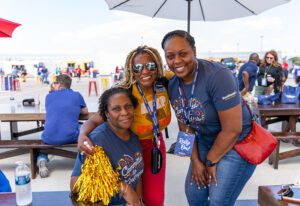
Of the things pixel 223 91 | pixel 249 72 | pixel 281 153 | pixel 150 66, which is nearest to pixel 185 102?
pixel 223 91

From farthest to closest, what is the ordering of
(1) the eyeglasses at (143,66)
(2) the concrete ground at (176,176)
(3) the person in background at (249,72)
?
(3) the person in background at (249,72)
(2) the concrete ground at (176,176)
(1) the eyeglasses at (143,66)

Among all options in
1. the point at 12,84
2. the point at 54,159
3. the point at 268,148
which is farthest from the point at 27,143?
the point at 12,84

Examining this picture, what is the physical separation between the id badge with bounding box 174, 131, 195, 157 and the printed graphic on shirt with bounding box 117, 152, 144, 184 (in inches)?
10.7

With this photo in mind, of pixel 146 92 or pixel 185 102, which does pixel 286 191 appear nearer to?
pixel 185 102

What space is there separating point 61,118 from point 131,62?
6.71ft

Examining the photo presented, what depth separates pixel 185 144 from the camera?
1.88 metres

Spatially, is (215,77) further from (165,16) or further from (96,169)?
(165,16)

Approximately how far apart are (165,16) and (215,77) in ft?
12.0

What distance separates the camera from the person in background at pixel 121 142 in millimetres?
1743

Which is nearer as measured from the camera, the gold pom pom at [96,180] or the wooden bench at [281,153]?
the gold pom pom at [96,180]

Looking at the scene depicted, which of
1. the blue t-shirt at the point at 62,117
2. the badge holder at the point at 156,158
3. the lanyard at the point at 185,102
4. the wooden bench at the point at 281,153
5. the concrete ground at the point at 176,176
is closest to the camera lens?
the lanyard at the point at 185,102

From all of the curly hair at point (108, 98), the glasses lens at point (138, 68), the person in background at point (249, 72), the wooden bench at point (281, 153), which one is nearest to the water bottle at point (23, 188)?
the curly hair at point (108, 98)

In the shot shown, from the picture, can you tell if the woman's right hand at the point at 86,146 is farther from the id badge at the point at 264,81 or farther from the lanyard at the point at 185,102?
the id badge at the point at 264,81

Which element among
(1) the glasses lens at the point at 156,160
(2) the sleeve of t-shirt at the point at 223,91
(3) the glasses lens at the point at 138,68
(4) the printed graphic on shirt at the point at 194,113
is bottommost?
(1) the glasses lens at the point at 156,160
